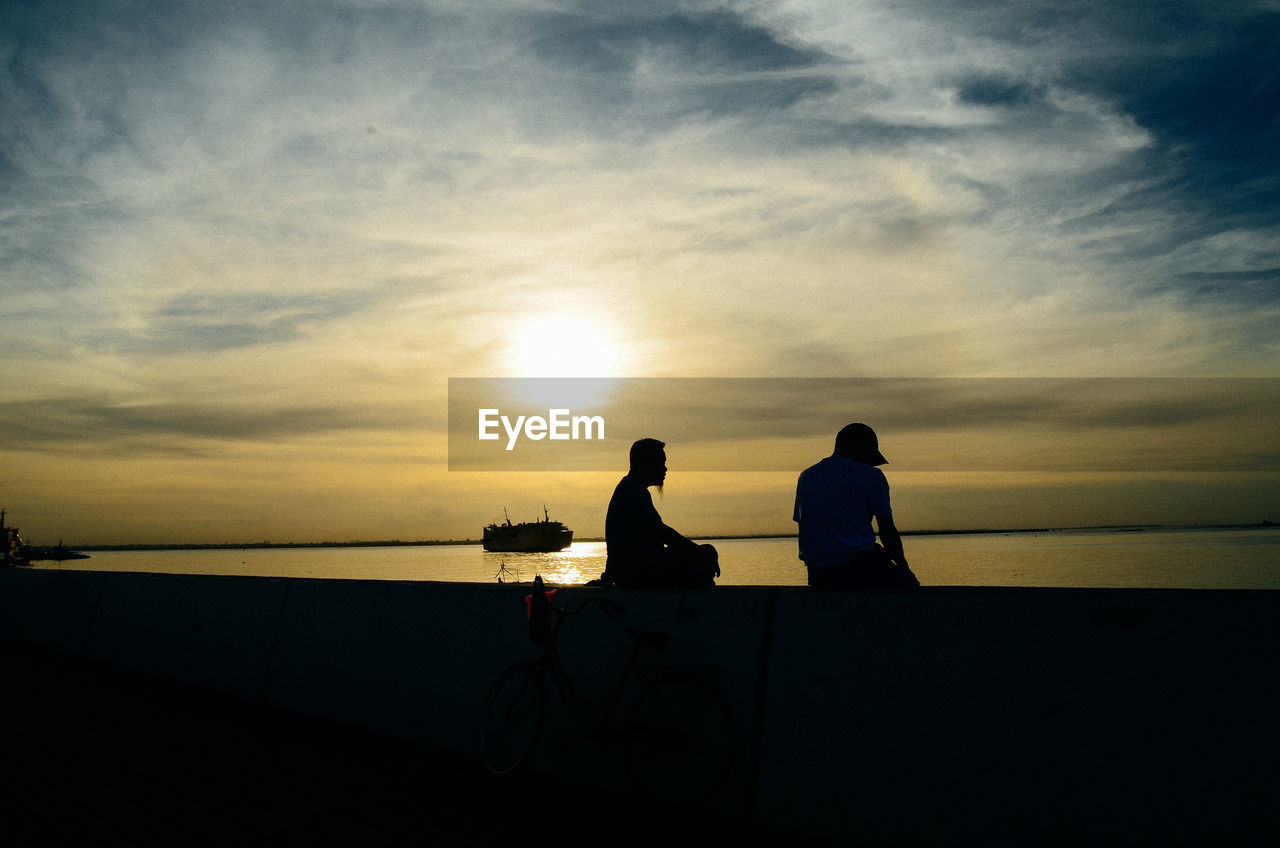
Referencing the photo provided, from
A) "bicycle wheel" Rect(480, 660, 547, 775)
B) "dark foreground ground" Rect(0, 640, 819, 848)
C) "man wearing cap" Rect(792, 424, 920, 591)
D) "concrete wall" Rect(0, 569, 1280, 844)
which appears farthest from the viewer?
"bicycle wheel" Rect(480, 660, 547, 775)

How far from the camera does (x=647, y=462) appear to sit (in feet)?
26.3

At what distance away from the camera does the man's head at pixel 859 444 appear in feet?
22.2

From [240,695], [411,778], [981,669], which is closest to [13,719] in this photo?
[240,695]

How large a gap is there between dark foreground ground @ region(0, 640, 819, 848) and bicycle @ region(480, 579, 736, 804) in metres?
0.21

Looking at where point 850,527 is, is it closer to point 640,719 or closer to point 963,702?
point 640,719

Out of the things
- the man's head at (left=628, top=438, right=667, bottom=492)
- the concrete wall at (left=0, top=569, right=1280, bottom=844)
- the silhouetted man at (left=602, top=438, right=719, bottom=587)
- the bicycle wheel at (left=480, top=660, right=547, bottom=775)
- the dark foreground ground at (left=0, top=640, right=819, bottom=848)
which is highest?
the man's head at (left=628, top=438, right=667, bottom=492)

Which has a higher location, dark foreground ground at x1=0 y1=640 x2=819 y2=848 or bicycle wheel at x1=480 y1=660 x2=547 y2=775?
bicycle wheel at x1=480 y1=660 x2=547 y2=775

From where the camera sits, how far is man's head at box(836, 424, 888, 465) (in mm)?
6777

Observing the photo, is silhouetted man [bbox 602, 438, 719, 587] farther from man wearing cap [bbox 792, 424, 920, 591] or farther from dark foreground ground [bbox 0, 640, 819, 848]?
dark foreground ground [bbox 0, 640, 819, 848]

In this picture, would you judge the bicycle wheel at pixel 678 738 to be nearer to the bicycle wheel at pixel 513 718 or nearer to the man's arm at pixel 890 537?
the bicycle wheel at pixel 513 718

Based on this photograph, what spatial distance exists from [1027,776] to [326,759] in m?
5.23

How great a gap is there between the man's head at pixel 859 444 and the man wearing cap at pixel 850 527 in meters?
0.15

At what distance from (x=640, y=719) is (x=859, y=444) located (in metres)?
2.40

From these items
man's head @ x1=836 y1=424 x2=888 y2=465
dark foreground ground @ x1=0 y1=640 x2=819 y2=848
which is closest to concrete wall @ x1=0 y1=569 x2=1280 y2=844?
dark foreground ground @ x1=0 y1=640 x2=819 y2=848
